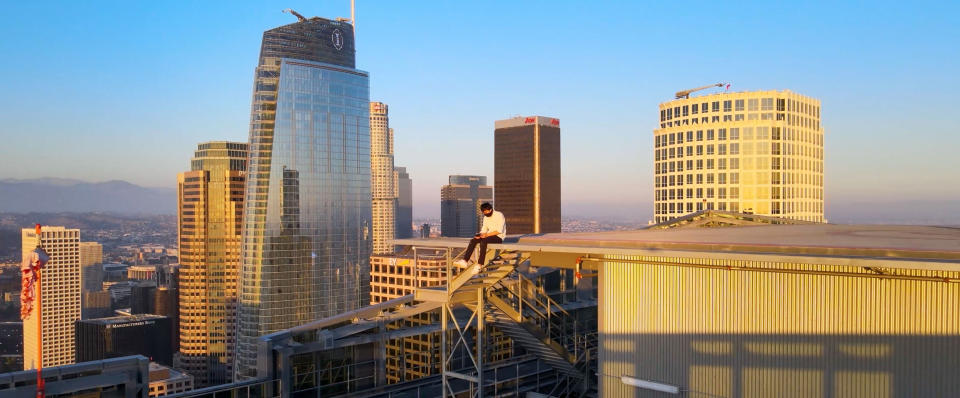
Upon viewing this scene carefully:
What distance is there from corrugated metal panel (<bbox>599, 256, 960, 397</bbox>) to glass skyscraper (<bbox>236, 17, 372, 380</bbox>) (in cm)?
11714

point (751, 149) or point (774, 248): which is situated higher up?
point (751, 149)

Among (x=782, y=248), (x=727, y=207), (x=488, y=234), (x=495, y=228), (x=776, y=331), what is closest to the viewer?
(x=782, y=248)

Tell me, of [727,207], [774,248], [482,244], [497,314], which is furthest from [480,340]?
[727,207]

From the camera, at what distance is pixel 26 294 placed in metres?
16.6

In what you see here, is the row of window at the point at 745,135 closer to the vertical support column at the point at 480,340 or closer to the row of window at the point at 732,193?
the row of window at the point at 732,193

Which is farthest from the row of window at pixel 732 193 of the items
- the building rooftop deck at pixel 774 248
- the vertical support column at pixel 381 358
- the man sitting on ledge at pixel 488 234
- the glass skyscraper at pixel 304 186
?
the man sitting on ledge at pixel 488 234

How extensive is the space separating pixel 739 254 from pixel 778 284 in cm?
124

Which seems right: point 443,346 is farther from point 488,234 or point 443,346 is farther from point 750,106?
point 750,106

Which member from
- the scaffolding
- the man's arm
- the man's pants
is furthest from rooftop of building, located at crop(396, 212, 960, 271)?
the scaffolding

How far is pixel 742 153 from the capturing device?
400 ft

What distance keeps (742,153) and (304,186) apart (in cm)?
8135

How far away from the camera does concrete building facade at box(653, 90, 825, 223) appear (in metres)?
122

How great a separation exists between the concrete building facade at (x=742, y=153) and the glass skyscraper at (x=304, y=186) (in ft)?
216

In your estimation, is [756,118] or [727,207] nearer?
[756,118]
